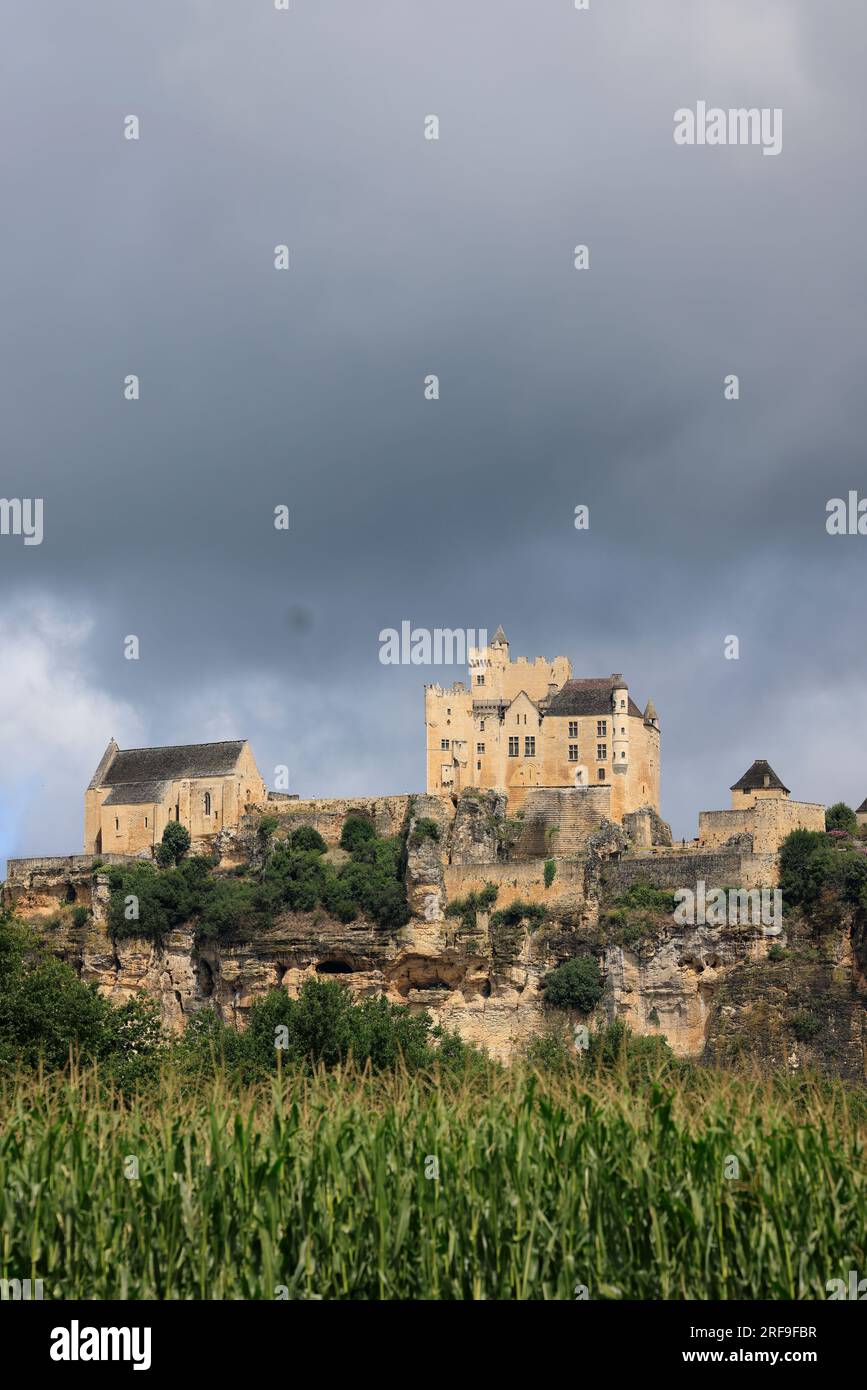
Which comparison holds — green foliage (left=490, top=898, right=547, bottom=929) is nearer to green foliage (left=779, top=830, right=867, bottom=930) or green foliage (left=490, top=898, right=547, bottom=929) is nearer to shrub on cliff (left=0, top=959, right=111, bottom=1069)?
green foliage (left=779, top=830, right=867, bottom=930)

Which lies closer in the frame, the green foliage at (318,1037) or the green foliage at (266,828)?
the green foliage at (318,1037)

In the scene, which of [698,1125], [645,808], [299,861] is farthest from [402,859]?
[698,1125]

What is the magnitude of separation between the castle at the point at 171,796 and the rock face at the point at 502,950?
127 inches

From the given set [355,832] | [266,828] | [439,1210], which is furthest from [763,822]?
[439,1210]

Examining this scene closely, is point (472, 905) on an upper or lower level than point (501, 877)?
lower

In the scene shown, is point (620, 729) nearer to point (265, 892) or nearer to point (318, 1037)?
point (265, 892)

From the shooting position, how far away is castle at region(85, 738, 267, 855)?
311 ft

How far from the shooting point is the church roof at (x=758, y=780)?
3625 inches

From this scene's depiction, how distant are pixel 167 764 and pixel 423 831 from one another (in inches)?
708

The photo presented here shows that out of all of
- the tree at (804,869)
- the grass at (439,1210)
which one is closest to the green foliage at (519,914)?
the tree at (804,869)

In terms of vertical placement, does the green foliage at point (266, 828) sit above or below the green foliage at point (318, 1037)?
above

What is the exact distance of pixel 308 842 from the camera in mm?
90188

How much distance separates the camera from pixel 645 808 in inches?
3588

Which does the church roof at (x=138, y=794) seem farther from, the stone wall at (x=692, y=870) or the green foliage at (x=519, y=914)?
the stone wall at (x=692, y=870)
